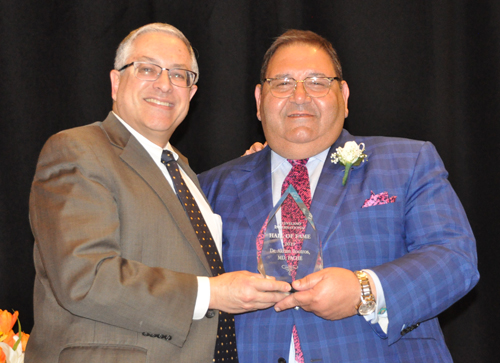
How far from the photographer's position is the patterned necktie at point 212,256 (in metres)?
2.03

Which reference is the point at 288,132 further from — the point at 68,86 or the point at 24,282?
the point at 24,282

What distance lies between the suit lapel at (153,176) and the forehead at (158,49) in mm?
396

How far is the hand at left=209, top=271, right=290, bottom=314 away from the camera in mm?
1812

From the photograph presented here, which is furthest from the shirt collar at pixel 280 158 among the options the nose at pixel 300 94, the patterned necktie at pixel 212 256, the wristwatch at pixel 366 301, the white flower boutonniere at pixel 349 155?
the wristwatch at pixel 366 301

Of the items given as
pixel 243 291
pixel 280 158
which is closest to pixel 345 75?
pixel 280 158

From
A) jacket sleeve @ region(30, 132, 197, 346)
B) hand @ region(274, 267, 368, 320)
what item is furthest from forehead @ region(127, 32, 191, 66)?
hand @ region(274, 267, 368, 320)

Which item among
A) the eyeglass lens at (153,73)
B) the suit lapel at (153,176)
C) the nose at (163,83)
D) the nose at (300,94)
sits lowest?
the suit lapel at (153,176)

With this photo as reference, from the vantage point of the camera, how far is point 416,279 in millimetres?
1932

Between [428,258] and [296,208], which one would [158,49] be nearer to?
[296,208]

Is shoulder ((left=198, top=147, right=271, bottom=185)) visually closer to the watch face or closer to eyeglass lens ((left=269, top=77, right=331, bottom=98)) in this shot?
eyeglass lens ((left=269, top=77, right=331, bottom=98))

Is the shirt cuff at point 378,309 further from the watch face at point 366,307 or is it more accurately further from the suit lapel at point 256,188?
the suit lapel at point 256,188

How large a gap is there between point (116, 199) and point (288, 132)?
37.6 inches

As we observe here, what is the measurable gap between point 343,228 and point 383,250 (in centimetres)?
19

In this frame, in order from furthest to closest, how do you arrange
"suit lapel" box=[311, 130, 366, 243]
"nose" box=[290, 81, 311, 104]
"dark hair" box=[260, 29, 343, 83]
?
"dark hair" box=[260, 29, 343, 83]
"nose" box=[290, 81, 311, 104]
"suit lapel" box=[311, 130, 366, 243]
